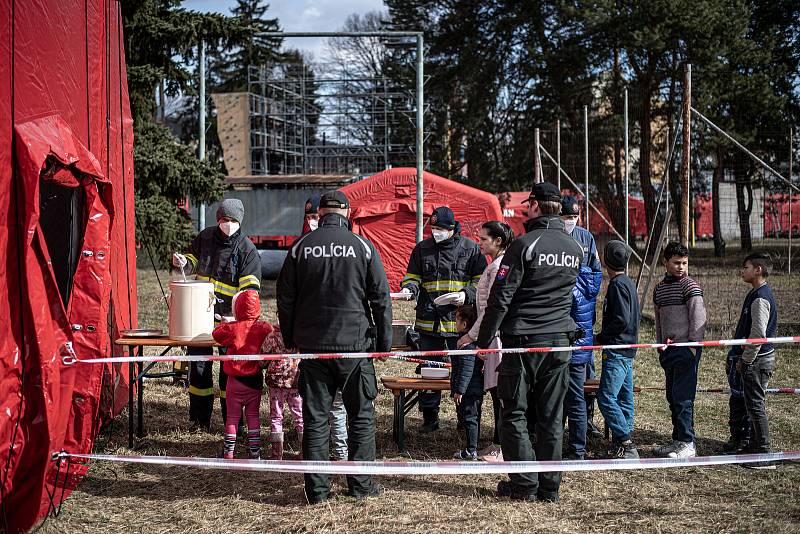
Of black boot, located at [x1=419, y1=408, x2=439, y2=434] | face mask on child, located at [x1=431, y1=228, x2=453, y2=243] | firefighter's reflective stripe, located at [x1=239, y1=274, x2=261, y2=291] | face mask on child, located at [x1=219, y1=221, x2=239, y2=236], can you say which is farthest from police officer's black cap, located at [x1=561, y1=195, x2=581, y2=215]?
face mask on child, located at [x1=219, y1=221, x2=239, y2=236]

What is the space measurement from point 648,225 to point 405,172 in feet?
22.3

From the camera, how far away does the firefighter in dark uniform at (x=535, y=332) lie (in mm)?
5348

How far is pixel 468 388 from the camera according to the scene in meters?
6.61

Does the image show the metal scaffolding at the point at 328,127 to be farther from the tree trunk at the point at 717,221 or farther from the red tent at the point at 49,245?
the red tent at the point at 49,245

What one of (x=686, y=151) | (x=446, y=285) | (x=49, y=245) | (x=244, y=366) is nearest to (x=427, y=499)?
(x=244, y=366)

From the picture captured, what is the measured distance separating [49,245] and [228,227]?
56.6 inches

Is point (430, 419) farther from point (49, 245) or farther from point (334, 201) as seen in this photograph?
point (49, 245)

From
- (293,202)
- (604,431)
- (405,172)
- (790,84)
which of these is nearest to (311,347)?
(604,431)

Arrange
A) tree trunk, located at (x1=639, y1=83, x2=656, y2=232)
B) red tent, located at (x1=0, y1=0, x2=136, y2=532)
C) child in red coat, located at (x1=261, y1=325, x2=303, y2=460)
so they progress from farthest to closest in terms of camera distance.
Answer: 1. tree trunk, located at (x1=639, y1=83, x2=656, y2=232)
2. child in red coat, located at (x1=261, y1=325, x2=303, y2=460)
3. red tent, located at (x1=0, y1=0, x2=136, y2=532)

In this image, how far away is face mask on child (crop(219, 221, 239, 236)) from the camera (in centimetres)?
707

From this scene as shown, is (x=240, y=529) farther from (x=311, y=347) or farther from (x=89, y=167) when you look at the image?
(x=89, y=167)

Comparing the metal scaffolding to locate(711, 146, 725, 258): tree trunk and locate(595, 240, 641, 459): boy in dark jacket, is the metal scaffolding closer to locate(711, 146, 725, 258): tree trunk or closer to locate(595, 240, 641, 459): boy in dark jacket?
locate(711, 146, 725, 258): tree trunk

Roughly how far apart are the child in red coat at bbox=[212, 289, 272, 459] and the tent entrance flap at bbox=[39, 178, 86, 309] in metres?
1.36

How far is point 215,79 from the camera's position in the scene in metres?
47.1
